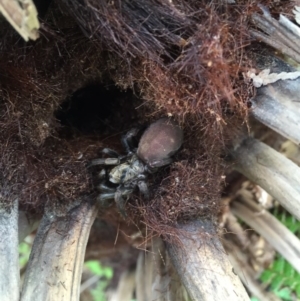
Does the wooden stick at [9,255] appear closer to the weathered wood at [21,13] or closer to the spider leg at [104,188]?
the spider leg at [104,188]

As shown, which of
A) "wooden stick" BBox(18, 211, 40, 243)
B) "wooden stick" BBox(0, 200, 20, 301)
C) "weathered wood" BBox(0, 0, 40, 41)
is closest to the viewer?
"weathered wood" BBox(0, 0, 40, 41)

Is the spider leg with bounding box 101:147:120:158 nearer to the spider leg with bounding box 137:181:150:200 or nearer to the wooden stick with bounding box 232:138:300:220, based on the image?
the spider leg with bounding box 137:181:150:200

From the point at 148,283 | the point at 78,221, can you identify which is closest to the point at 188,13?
the point at 78,221

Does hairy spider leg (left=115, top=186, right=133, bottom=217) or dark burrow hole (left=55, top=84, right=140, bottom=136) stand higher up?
dark burrow hole (left=55, top=84, right=140, bottom=136)

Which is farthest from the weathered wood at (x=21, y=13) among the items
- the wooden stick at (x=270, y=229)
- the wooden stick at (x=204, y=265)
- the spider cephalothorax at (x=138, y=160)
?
the wooden stick at (x=270, y=229)

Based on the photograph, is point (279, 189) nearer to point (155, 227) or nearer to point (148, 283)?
point (155, 227)

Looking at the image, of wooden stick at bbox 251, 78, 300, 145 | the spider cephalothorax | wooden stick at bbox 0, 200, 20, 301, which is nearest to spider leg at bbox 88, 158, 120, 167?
the spider cephalothorax
